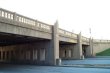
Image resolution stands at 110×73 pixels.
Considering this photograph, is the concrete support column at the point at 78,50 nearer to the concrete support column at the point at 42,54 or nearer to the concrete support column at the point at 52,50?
the concrete support column at the point at 42,54

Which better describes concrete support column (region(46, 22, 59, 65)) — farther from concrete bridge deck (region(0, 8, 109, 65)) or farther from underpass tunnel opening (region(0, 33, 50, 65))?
underpass tunnel opening (region(0, 33, 50, 65))

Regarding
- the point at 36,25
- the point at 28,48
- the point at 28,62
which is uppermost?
the point at 36,25

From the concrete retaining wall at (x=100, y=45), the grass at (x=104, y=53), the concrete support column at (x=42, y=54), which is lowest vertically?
the concrete support column at (x=42, y=54)

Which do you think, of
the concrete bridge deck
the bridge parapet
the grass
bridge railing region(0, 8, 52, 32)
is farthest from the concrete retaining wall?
the bridge parapet

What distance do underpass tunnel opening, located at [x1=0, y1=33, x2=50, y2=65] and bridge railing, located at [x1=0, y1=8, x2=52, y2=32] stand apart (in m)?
2.21

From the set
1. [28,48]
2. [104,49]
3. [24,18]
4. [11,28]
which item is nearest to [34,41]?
[28,48]

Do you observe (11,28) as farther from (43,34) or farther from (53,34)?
(53,34)

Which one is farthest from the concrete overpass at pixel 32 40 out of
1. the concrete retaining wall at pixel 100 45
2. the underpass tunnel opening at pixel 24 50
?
the concrete retaining wall at pixel 100 45

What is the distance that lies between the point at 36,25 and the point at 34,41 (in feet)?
25.6

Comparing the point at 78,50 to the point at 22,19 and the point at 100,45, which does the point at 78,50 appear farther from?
the point at 100,45

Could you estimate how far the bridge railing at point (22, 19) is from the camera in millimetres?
25312

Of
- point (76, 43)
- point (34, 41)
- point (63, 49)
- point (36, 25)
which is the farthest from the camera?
point (63, 49)

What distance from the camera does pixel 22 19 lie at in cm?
2902

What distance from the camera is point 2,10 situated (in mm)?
24766
